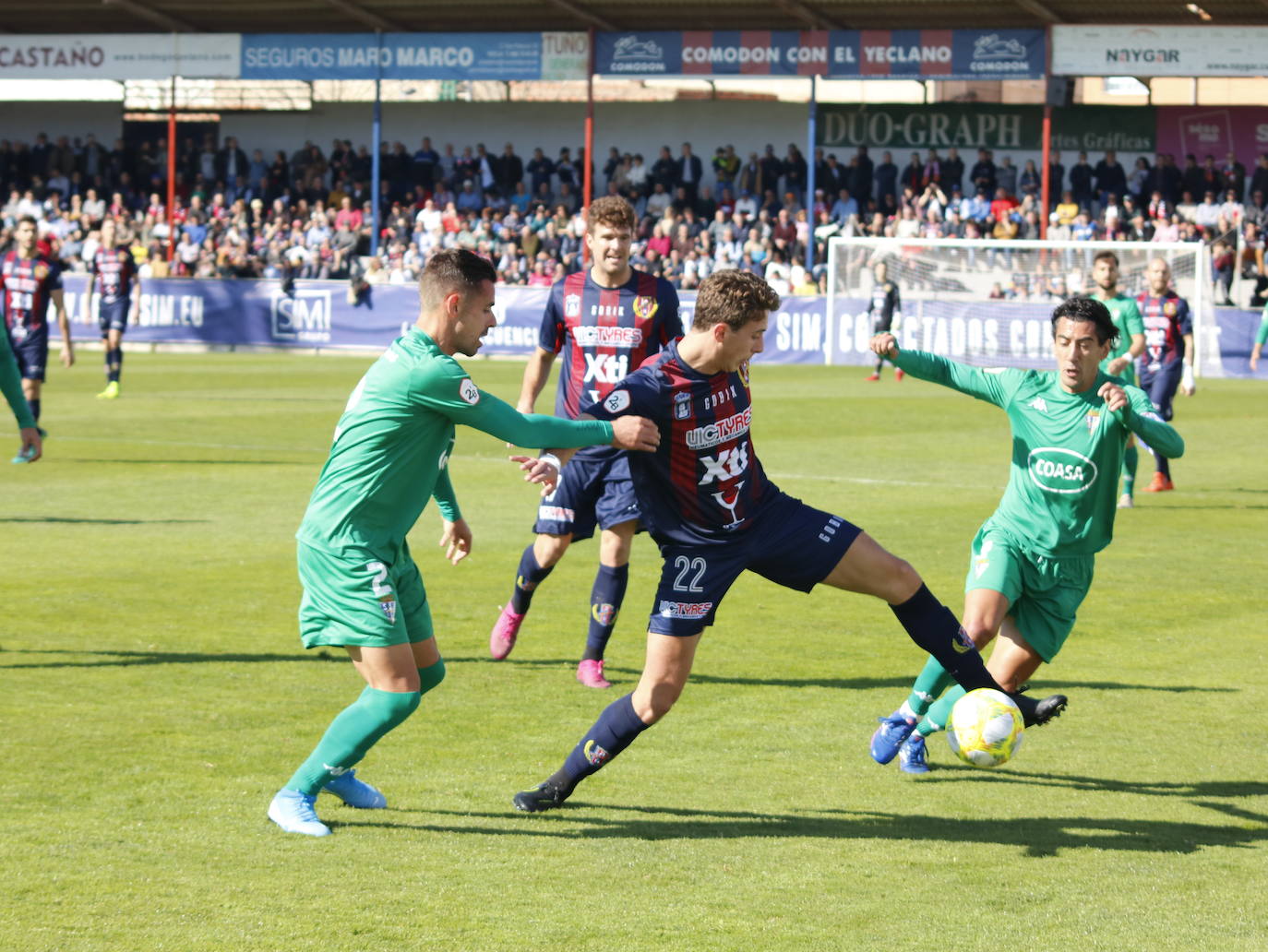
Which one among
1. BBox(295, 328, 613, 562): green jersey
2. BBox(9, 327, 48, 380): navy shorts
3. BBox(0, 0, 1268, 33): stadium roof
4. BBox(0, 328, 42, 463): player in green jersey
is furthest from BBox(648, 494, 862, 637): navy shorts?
BBox(0, 0, 1268, 33): stadium roof

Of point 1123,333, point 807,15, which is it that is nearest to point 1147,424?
point 1123,333

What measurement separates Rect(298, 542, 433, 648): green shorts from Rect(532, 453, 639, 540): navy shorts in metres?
2.57

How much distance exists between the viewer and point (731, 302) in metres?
5.70

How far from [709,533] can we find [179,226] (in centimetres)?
3844

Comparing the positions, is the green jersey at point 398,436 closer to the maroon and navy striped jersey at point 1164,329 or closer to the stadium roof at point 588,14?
the maroon and navy striped jersey at point 1164,329

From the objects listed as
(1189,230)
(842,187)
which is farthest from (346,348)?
(1189,230)

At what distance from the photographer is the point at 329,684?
7883 millimetres

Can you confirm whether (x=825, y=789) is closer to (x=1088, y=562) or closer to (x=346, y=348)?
(x=1088, y=562)

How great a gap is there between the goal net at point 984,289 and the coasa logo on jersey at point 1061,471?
23.2 meters

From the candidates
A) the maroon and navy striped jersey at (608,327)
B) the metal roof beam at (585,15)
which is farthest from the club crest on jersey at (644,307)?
the metal roof beam at (585,15)

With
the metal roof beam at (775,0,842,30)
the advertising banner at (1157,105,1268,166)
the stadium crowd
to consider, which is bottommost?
the stadium crowd

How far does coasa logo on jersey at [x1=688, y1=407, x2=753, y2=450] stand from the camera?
583 centimetres

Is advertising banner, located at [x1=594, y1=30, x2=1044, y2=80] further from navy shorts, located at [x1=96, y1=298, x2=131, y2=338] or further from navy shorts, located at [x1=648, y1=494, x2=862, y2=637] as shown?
navy shorts, located at [x1=648, y1=494, x2=862, y2=637]

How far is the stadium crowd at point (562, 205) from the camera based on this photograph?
119 feet
